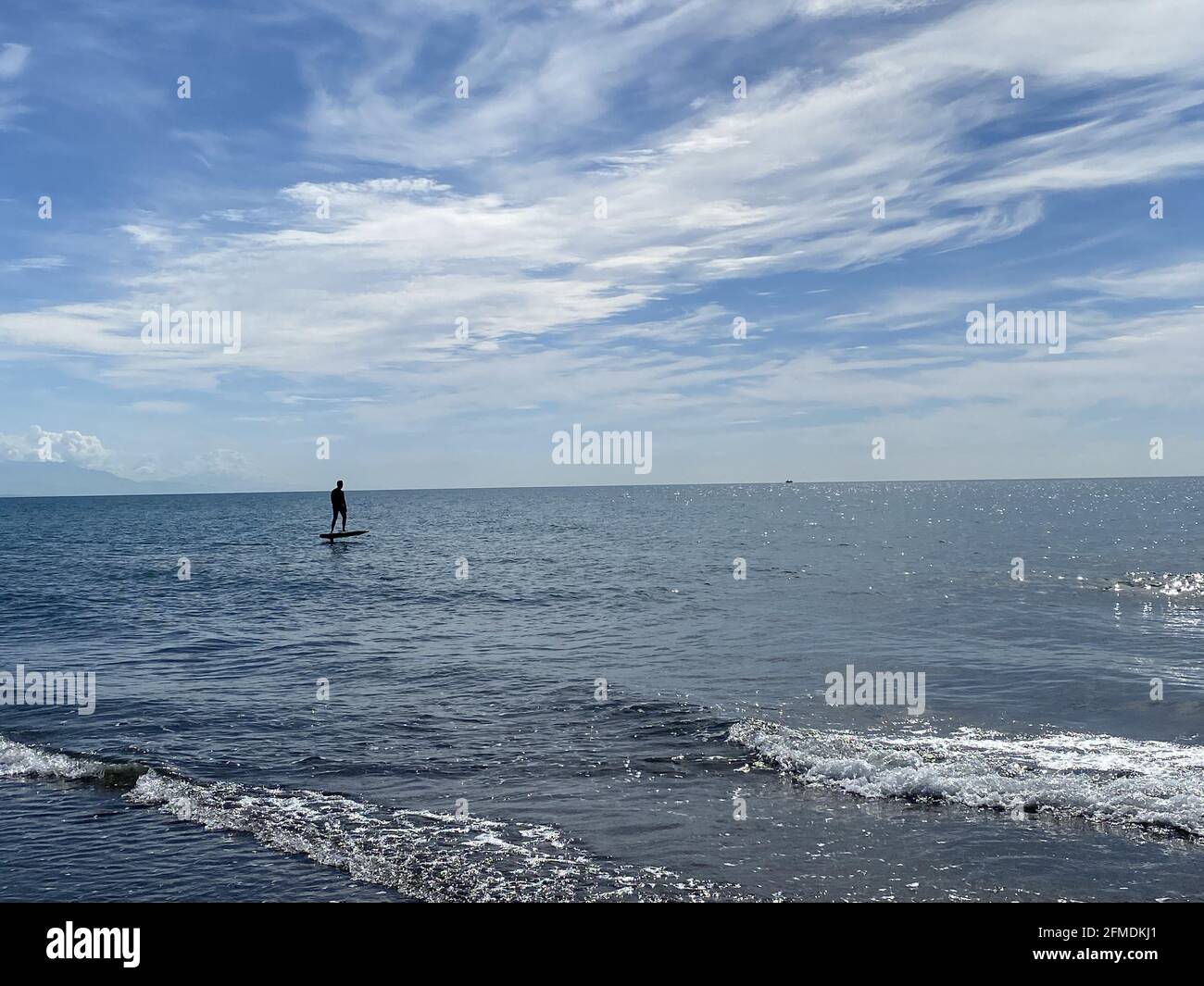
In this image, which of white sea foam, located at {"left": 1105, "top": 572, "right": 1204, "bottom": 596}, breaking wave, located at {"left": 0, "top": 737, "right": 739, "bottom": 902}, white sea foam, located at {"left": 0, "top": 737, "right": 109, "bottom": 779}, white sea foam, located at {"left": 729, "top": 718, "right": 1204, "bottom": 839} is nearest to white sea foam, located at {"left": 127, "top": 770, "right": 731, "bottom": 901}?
breaking wave, located at {"left": 0, "top": 737, "right": 739, "bottom": 902}

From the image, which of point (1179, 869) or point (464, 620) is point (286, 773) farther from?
point (464, 620)

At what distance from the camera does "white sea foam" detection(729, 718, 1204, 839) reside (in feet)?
39.4

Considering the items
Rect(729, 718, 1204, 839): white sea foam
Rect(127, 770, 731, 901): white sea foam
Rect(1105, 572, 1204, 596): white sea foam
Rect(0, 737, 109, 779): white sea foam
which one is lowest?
Rect(0, 737, 109, 779): white sea foam

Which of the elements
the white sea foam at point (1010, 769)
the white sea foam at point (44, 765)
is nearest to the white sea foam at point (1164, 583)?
the white sea foam at point (1010, 769)

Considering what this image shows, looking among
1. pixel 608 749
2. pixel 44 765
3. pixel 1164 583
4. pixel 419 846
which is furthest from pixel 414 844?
pixel 1164 583

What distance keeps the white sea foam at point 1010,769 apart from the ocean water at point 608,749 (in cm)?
7

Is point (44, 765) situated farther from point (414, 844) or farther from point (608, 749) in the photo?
point (608, 749)

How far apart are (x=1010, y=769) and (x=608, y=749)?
22.8ft

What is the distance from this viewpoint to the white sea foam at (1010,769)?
12.0m

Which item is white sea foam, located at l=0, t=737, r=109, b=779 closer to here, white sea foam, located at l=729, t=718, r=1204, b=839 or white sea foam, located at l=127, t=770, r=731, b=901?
white sea foam, located at l=127, t=770, r=731, b=901

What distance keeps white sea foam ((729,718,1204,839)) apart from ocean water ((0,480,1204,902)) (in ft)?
0.24

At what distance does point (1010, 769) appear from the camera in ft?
45.4

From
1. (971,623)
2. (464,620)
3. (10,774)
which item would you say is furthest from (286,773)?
(971,623)

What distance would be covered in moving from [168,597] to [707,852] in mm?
36382
